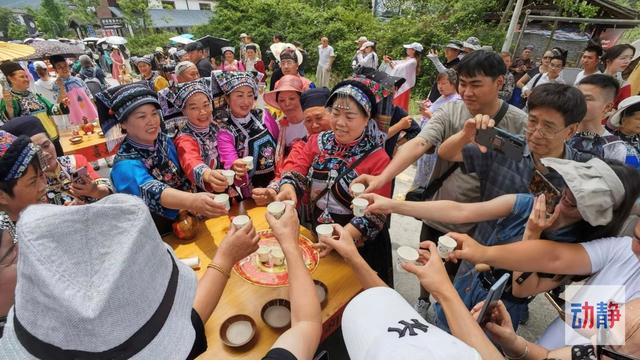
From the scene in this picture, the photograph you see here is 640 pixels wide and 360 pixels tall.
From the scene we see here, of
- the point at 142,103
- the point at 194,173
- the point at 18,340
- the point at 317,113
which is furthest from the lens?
the point at 317,113

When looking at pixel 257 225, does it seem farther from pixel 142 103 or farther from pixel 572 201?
pixel 572 201

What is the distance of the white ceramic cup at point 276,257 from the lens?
2.28 meters

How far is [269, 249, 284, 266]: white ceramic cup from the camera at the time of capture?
89.6 inches

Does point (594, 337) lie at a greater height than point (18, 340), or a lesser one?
lesser

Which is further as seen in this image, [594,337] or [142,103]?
[142,103]

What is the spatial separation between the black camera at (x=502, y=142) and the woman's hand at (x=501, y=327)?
117 centimetres

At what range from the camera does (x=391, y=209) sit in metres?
2.34

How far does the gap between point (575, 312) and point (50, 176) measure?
164 inches

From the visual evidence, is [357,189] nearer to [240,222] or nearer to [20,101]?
[240,222]

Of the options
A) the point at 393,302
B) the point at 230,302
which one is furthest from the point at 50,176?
the point at 393,302

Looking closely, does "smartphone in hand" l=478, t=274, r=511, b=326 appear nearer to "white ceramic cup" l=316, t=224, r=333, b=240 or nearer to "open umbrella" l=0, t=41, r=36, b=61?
"white ceramic cup" l=316, t=224, r=333, b=240

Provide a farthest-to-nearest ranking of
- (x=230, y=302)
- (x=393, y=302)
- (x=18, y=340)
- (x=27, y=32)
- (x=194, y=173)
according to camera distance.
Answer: (x=27, y=32)
(x=194, y=173)
(x=230, y=302)
(x=393, y=302)
(x=18, y=340)

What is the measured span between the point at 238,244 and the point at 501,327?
1.52 metres

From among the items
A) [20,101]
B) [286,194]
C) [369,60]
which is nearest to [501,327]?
[286,194]
